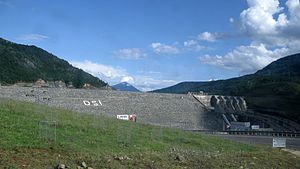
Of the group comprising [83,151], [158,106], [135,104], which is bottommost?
[83,151]

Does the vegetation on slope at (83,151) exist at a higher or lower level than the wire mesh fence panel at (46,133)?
lower

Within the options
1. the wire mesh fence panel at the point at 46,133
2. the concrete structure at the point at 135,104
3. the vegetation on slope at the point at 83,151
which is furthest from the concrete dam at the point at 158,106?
the wire mesh fence panel at the point at 46,133

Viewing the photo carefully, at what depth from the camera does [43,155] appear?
49.9 feet

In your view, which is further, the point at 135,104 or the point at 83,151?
the point at 135,104

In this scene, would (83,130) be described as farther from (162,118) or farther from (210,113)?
(210,113)

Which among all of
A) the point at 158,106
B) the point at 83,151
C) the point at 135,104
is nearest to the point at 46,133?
the point at 83,151

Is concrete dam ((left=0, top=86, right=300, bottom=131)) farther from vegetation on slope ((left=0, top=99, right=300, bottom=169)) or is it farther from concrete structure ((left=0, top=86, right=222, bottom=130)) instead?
vegetation on slope ((left=0, top=99, right=300, bottom=169))

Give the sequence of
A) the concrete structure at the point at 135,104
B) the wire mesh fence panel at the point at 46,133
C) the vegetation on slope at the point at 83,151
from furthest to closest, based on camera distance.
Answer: the concrete structure at the point at 135,104 < the wire mesh fence panel at the point at 46,133 < the vegetation on slope at the point at 83,151

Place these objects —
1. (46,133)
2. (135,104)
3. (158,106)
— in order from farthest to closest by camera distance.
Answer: (158,106) < (135,104) < (46,133)

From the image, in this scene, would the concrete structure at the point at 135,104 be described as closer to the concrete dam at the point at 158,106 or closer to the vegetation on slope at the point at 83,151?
the concrete dam at the point at 158,106

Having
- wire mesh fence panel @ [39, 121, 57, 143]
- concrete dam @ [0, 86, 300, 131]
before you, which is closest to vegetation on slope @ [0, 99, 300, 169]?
wire mesh fence panel @ [39, 121, 57, 143]

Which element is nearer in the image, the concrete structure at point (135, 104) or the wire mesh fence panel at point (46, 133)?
the wire mesh fence panel at point (46, 133)

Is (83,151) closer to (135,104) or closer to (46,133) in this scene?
(46,133)

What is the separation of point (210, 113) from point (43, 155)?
9831cm
